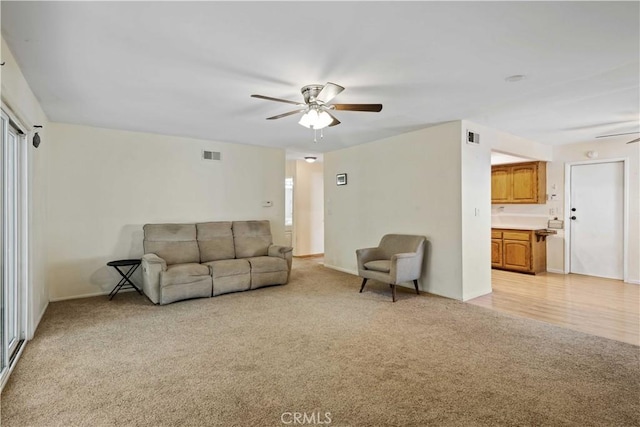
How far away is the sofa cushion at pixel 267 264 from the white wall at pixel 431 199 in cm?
155

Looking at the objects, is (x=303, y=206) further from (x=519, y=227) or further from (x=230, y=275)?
(x=519, y=227)

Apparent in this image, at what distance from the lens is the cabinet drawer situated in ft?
19.6

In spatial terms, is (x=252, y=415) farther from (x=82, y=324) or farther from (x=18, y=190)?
(x=18, y=190)

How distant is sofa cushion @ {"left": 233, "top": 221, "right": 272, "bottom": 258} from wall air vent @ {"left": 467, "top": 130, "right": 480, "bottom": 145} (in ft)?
11.3

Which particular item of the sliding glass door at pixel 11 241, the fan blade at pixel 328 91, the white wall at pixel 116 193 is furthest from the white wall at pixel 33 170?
the fan blade at pixel 328 91

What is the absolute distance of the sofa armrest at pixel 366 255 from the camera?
480 centimetres

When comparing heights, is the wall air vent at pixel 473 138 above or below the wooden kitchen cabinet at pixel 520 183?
above

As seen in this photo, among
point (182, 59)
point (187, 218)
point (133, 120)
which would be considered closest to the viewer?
point (182, 59)

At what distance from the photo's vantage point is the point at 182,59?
2.56 metres

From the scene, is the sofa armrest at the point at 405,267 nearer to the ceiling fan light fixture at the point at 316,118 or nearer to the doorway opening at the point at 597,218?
the ceiling fan light fixture at the point at 316,118

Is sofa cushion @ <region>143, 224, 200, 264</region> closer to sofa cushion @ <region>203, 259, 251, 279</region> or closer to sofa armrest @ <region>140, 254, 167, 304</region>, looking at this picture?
sofa cushion @ <region>203, 259, 251, 279</region>

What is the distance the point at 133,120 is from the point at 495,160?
21.6 ft

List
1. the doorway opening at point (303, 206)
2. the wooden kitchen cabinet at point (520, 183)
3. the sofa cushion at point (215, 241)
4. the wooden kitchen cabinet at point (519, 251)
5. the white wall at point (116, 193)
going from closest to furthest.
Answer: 1. the white wall at point (116, 193)
2. the sofa cushion at point (215, 241)
3. the wooden kitchen cabinet at point (519, 251)
4. the wooden kitchen cabinet at point (520, 183)
5. the doorway opening at point (303, 206)

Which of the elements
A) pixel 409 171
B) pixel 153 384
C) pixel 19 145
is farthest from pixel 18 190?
pixel 409 171
